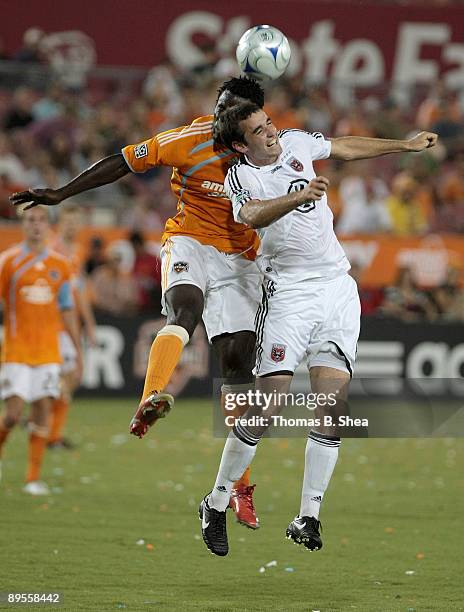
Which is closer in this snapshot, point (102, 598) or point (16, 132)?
point (102, 598)

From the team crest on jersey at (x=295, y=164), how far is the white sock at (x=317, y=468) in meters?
1.49

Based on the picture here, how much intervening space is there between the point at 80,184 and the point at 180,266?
0.75 metres

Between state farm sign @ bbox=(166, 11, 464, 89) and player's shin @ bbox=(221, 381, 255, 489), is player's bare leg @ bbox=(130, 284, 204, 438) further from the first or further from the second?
state farm sign @ bbox=(166, 11, 464, 89)

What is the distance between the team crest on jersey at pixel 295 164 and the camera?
21.8ft

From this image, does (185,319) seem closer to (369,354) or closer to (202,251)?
(202,251)

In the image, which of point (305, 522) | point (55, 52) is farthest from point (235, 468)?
point (55, 52)

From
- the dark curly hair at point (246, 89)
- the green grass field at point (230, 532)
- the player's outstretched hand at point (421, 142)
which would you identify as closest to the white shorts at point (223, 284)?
the dark curly hair at point (246, 89)

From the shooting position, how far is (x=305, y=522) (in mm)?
6570

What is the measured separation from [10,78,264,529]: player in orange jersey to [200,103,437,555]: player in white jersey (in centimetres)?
37

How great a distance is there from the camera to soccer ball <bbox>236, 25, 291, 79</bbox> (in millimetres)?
7129

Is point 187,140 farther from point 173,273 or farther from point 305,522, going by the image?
point 305,522

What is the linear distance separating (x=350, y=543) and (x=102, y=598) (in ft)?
8.02

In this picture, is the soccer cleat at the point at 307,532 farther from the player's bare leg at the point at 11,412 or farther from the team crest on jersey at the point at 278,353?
the player's bare leg at the point at 11,412

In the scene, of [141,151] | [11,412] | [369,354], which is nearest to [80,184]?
[141,151]
